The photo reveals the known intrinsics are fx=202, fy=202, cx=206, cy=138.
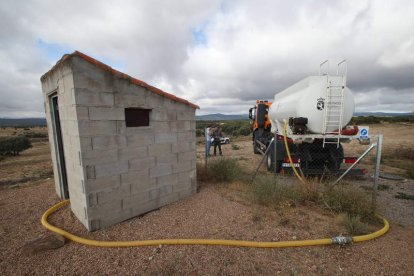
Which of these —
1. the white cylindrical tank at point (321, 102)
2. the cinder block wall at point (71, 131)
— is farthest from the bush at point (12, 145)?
the white cylindrical tank at point (321, 102)

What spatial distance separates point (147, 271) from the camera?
2.93 metres

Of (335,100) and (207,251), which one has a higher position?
(335,100)

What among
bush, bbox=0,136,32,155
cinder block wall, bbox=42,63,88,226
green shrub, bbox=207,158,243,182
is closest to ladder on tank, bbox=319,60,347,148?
green shrub, bbox=207,158,243,182

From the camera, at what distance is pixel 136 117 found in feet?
14.3

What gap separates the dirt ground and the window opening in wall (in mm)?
2061

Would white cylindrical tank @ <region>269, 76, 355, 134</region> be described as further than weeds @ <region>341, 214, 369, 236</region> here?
Yes

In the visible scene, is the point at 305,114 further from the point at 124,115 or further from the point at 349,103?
the point at 124,115

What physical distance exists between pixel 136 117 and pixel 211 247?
2960 millimetres

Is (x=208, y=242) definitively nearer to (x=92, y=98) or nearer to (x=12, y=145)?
(x=92, y=98)

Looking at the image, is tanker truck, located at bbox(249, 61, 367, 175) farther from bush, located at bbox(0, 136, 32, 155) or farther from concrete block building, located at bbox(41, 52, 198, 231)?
bush, located at bbox(0, 136, 32, 155)

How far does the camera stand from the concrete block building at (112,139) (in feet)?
11.8

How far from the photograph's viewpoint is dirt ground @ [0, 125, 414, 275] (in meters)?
2.96

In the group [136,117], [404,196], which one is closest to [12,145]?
[136,117]

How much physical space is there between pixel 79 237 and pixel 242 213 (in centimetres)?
323
